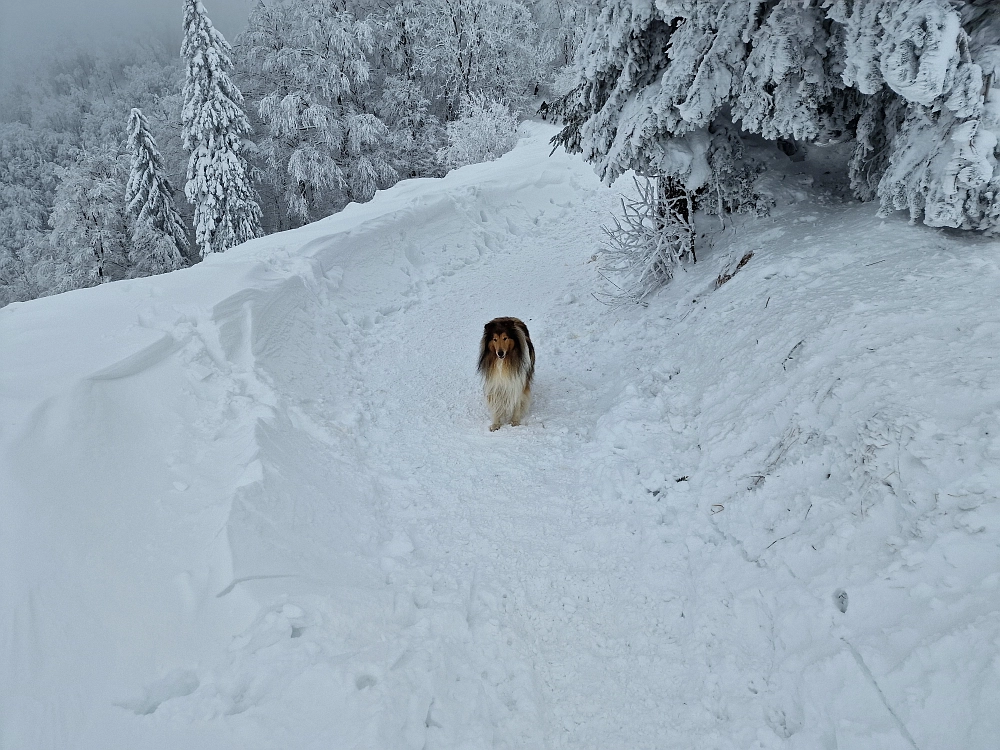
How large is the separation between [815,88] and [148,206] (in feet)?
70.6

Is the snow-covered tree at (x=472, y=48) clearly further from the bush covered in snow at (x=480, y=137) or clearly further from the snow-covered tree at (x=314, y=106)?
the bush covered in snow at (x=480, y=137)

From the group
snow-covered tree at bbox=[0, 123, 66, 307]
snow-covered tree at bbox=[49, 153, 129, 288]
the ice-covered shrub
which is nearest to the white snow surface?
the ice-covered shrub

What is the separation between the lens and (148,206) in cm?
1909

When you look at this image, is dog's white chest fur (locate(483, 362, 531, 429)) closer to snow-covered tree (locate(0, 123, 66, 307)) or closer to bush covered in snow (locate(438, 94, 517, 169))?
bush covered in snow (locate(438, 94, 517, 169))

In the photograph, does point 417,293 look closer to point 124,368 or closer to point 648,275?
point 648,275

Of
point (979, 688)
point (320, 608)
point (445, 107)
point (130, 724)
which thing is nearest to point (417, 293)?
point (320, 608)

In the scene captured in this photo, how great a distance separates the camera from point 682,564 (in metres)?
3.33

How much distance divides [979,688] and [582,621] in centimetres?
181

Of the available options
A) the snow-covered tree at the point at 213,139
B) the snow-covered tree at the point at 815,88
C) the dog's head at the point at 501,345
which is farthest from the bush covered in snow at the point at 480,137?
the dog's head at the point at 501,345

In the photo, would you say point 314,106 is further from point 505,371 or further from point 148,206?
point 505,371

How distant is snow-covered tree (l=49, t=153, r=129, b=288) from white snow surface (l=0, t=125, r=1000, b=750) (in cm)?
1724

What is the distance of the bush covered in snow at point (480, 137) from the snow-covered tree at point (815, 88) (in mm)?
13503

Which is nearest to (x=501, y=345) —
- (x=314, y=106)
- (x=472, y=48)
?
(x=314, y=106)

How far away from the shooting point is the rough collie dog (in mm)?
5133
